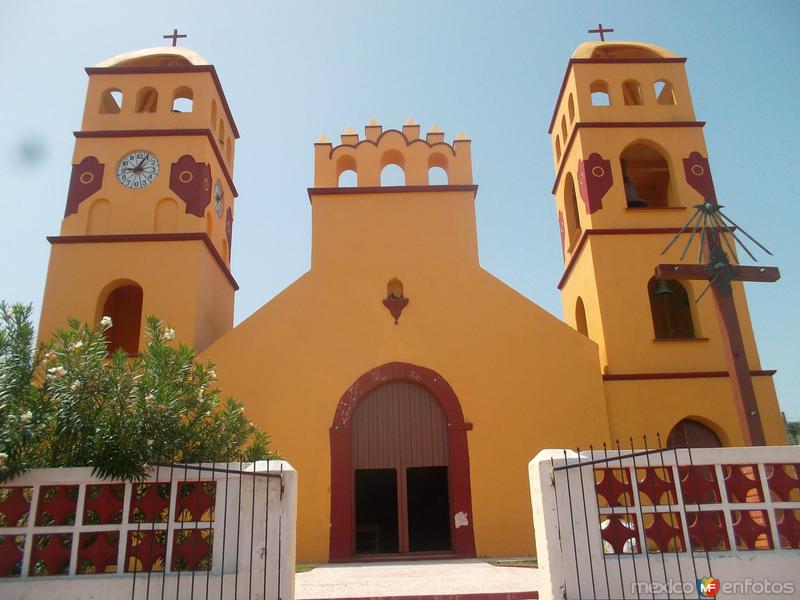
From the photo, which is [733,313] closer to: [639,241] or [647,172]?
[639,241]

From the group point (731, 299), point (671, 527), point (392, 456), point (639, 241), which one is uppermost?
point (639, 241)

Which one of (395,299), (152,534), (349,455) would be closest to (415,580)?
(349,455)

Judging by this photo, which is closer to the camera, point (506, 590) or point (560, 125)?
point (506, 590)

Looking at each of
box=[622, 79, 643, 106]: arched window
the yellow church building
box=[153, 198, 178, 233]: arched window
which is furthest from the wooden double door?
box=[622, 79, 643, 106]: arched window

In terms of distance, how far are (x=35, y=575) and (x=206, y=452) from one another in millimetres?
2205

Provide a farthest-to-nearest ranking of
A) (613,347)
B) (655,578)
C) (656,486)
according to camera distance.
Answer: (613,347) < (656,486) < (655,578)

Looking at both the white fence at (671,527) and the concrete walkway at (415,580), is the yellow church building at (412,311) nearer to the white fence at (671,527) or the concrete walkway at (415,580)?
the concrete walkway at (415,580)

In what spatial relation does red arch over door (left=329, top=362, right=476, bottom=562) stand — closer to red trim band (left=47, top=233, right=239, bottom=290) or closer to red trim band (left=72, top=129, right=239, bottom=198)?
red trim band (left=47, top=233, right=239, bottom=290)

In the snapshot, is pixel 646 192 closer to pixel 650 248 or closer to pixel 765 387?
pixel 650 248

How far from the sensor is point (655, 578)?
255 inches

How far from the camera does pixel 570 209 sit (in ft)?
58.6

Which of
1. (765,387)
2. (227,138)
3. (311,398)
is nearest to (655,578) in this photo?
(311,398)

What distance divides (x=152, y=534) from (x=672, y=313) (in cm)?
1305

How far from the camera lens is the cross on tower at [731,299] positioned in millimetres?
8734
